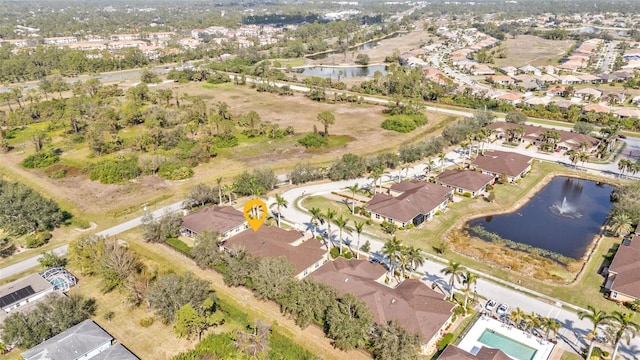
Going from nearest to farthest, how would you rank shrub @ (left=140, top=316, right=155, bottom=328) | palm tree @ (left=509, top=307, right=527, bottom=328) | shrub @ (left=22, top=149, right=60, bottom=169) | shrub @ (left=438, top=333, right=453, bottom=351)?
shrub @ (left=438, top=333, right=453, bottom=351) → palm tree @ (left=509, top=307, right=527, bottom=328) → shrub @ (left=140, top=316, right=155, bottom=328) → shrub @ (left=22, top=149, right=60, bottom=169)

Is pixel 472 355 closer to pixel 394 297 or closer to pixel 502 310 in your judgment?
pixel 394 297

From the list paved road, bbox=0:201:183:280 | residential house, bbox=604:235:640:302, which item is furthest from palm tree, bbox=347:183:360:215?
residential house, bbox=604:235:640:302

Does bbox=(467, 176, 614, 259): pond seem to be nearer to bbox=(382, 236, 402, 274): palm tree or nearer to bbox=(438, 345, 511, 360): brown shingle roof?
bbox=(382, 236, 402, 274): palm tree

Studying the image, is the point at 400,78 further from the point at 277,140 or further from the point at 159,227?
the point at 159,227

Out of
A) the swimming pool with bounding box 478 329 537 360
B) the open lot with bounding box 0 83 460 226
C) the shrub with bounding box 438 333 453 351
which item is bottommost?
the open lot with bounding box 0 83 460 226

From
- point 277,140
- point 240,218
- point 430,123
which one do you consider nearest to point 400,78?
point 430,123

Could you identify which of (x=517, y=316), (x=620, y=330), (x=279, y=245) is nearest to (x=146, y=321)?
(x=279, y=245)

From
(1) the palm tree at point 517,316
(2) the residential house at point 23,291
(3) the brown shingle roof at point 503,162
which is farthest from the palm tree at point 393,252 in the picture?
(2) the residential house at point 23,291
